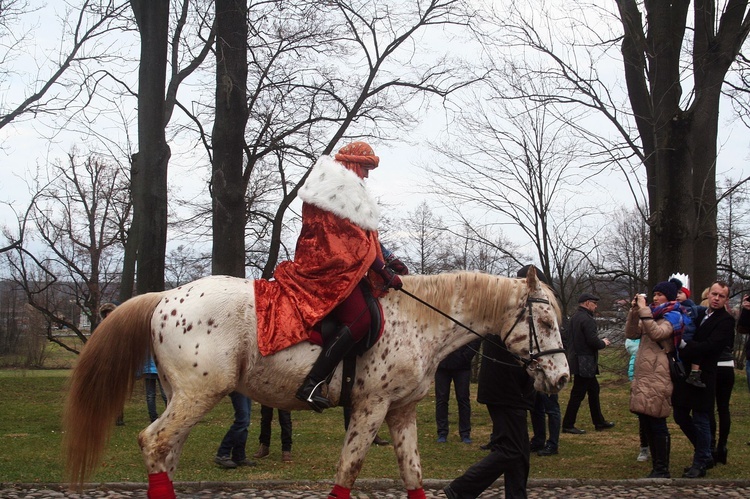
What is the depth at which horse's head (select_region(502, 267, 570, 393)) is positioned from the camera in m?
5.33

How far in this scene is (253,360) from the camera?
5.03 meters

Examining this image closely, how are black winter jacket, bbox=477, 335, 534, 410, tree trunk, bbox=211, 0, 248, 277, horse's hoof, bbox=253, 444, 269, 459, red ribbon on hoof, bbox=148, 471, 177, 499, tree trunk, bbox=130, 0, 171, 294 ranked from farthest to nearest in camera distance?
tree trunk, bbox=130, 0, 171, 294
tree trunk, bbox=211, 0, 248, 277
horse's hoof, bbox=253, 444, 269, 459
black winter jacket, bbox=477, 335, 534, 410
red ribbon on hoof, bbox=148, 471, 177, 499

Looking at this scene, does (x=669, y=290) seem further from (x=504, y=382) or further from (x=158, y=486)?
(x=158, y=486)

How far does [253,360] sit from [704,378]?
545cm

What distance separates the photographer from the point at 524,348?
214 inches

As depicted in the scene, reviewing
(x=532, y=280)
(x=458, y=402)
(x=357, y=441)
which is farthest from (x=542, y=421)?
(x=357, y=441)

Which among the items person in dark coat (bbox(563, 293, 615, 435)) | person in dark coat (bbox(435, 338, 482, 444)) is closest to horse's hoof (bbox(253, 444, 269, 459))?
person in dark coat (bbox(435, 338, 482, 444))

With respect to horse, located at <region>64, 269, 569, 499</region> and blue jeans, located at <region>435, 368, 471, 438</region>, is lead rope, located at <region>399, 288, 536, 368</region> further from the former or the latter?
blue jeans, located at <region>435, 368, 471, 438</region>

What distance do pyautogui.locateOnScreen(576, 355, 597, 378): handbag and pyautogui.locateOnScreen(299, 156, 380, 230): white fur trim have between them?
20.4ft

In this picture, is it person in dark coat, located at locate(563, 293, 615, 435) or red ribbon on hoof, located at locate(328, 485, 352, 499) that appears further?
person in dark coat, located at locate(563, 293, 615, 435)

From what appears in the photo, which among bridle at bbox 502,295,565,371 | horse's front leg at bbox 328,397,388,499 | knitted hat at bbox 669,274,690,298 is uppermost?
knitted hat at bbox 669,274,690,298

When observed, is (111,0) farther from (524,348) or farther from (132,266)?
(524,348)

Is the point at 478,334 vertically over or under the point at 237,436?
over

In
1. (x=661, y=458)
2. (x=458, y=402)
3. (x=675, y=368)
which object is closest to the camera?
(x=661, y=458)
